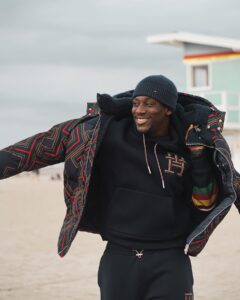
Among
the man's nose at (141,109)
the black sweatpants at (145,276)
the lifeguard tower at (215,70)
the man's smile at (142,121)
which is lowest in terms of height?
the lifeguard tower at (215,70)

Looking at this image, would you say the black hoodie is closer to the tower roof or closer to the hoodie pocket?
the hoodie pocket

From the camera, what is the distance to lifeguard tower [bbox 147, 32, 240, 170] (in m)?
35.8

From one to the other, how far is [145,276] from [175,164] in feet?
2.03

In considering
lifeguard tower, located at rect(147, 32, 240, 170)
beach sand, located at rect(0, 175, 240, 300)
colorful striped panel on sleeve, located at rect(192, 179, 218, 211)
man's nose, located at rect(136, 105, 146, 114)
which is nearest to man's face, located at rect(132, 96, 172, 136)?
man's nose, located at rect(136, 105, 146, 114)

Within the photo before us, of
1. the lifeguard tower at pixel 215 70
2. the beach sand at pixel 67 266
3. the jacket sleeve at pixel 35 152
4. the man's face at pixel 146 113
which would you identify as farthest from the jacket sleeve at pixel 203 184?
the lifeguard tower at pixel 215 70

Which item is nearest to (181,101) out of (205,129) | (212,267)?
(205,129)

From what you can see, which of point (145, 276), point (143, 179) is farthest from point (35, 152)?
point (145, 276)

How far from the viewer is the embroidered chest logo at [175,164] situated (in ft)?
14.7

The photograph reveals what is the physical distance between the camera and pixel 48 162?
4.59 meters

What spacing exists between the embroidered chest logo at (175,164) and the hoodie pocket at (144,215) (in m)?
0.15

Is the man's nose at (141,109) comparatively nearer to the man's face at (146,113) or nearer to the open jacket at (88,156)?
the man's face at (146,113)

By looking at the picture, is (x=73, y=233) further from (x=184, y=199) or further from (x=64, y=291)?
(x=64, y=291)

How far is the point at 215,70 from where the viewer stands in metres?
36.5

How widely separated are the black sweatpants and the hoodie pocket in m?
0.10
